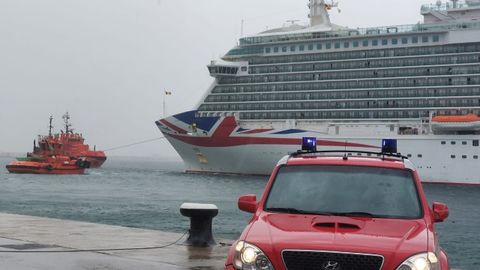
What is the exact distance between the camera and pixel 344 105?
2509 inches

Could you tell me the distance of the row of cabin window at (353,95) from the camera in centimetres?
6022

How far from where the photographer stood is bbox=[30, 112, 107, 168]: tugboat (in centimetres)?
9581

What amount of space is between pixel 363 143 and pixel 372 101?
5139mm

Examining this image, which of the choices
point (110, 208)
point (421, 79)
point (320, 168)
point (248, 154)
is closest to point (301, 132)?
point (248, 154)

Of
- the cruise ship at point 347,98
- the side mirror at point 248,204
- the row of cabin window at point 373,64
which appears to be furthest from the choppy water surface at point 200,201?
the side mirror at point 248,204

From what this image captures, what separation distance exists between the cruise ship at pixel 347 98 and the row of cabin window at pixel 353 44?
92mm

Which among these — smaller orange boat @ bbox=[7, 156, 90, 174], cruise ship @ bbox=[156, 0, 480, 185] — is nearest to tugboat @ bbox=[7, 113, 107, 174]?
smaller orange boat @ bbox=[7, 156, 90, 174]

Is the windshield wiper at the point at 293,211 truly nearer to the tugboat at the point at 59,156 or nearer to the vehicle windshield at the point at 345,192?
the vehicle windshield at the point at 345,192

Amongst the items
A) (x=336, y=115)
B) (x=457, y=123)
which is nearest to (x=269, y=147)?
(x=336, y=115)

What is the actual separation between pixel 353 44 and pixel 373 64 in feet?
9.67

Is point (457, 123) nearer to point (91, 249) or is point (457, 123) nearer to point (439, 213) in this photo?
point (91, 249)

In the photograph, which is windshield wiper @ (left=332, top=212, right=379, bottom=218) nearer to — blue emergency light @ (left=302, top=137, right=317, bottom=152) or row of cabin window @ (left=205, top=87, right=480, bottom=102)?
blue emergency light @ (left=302, top=137, right=317, bottom=152)

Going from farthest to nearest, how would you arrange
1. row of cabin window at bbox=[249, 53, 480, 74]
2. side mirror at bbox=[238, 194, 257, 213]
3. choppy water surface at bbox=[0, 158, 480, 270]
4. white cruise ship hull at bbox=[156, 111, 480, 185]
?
row of cabin window at bbox=[249, 53, 480, 74], white cruise ship hull at bbox=[156, 111, 480, 185], choppy water surface at bbox=[0, 158, 480, 270], side mirror at bbox=[238, 194, 257, 213]

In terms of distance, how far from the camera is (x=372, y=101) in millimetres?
62562
